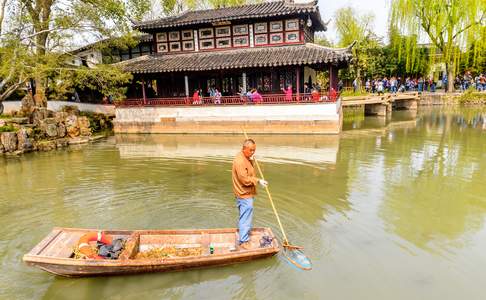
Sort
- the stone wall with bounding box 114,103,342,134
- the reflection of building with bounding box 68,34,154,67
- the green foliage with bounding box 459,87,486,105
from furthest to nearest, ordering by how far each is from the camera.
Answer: the green foliage with bounding box 459,87,486,105 < the reflection of building with bounding box 68,34,154,67 < the stone wall with bounding box 114,103,342,134

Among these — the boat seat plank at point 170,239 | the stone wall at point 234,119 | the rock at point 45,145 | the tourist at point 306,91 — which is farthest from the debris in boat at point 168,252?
the tourist at point 306,91

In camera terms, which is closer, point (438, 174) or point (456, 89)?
point (438, 174)

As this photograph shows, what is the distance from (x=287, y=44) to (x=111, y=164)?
13.8m

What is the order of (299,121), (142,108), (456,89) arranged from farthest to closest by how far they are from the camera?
(456,89), (142,108), (299,121)

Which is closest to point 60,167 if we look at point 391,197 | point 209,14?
point 391,197

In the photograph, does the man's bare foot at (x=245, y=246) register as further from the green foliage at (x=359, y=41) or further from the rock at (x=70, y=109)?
the green foliage at (x=359, y=41)

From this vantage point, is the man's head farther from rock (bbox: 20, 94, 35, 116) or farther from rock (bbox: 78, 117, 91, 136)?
rock (bbox: 20, 94, 35, 116)

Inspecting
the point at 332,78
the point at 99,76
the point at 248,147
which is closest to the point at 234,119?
the point at 332,78

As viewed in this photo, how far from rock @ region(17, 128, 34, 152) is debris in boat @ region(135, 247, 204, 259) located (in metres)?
14.8

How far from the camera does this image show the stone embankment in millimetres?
18141

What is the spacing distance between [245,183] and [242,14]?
1920cm

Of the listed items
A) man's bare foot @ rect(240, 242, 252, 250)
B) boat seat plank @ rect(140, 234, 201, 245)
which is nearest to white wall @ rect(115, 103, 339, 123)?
man's bare foot @ rect(240, 242, 252, 250)

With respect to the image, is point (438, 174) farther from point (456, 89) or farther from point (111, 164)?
point (456, 89)

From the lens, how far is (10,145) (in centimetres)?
1795
